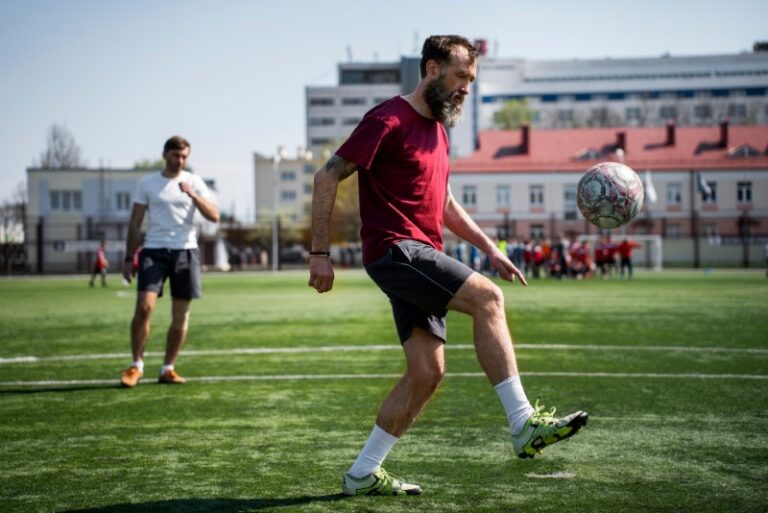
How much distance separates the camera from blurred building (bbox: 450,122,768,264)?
7644 cm

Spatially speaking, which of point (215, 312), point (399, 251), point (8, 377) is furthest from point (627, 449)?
point (215, 312)

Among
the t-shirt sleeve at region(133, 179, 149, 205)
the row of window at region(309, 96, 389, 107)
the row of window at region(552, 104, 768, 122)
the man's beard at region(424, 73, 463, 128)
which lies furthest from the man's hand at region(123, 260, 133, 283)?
the row of window at region(309, 96, 389, 107)

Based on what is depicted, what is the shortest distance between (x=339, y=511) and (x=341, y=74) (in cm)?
14404

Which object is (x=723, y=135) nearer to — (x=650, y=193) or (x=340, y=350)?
(x=650, y=193)

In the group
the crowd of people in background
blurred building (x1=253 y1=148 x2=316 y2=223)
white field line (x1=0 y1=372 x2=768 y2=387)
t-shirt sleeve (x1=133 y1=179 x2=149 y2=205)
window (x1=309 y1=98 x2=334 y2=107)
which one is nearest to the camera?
white field line (x1=0 y1=372 x2=768 y2=387)

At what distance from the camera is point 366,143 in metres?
4.80

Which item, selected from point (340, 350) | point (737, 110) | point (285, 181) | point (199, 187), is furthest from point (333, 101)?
point (199, 187)

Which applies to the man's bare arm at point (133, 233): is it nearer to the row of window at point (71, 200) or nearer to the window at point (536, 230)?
the row of window at point (71, 200)

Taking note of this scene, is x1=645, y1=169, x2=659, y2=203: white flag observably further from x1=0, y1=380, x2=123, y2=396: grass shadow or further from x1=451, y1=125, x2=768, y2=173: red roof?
x1=0, y1=380, x2=123, y2=396: grass shadow

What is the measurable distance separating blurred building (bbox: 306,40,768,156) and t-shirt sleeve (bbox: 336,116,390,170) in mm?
119208

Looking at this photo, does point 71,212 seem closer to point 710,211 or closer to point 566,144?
point 566,144

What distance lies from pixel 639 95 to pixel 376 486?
136118 millimetres

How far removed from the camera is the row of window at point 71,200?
3061 inches

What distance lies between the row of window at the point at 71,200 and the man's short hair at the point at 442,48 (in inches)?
2957
